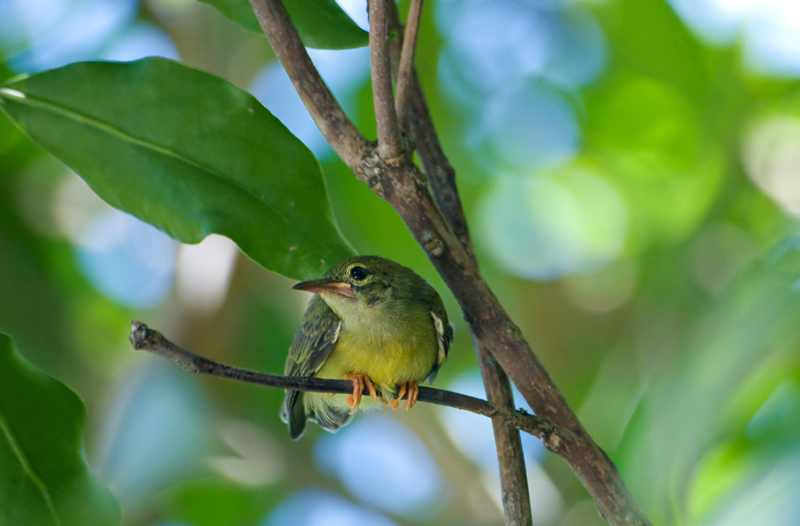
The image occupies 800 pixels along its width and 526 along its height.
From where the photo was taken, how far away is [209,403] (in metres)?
5.22

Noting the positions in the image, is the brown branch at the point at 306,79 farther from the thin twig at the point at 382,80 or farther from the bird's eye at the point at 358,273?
the bird's eye at the point at 358,273

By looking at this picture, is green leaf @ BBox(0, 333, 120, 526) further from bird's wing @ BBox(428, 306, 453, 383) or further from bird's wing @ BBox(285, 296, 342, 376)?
bird's wing @ BBox(428, 306, 453, 383)

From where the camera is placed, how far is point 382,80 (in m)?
1.48

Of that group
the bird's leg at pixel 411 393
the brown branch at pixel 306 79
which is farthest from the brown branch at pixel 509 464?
the brown branch at pixel 306 79

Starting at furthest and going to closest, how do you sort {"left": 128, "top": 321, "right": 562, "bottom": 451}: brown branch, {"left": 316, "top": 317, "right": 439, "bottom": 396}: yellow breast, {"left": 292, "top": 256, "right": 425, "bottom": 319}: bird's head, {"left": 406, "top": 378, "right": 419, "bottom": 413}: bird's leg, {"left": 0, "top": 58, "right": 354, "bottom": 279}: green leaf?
{"left": 292, "top": 256, "right": 425, "bottom": 319}: bird's head
{"left": 316, "top": 317, "right": 439, "bottom": 396}: yellow breast
{"left": 406, "top": 378, "right": 419, "bottom": 413}: bird's leg
{"left": 0, "top": 58, "right": 354, "bottom": 279}: green leaf
{"left": 128, "top": 321, "right": 562, "bottom": 451}: brown branch

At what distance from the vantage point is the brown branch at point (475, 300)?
5.00 ft

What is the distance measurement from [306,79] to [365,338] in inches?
45.9

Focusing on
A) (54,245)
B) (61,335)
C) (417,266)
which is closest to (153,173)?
(417,266)

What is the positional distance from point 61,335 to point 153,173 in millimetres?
4097

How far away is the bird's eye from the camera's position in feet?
8.54

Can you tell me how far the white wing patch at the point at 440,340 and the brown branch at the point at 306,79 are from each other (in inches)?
43.8

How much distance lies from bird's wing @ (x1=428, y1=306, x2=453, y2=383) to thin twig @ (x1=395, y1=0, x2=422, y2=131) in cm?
106

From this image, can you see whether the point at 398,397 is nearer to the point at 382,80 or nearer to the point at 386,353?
the point at 386,353

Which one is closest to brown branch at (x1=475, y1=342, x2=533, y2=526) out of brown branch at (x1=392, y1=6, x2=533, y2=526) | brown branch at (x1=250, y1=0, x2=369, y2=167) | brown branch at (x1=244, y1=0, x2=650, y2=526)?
brown branch at (x1=392, y1=6, x2=533, y2=526)
